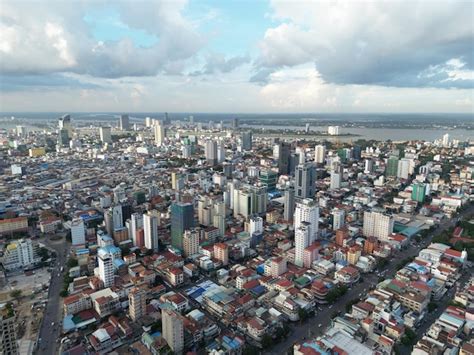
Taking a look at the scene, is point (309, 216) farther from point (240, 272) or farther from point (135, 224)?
point (135, 224)

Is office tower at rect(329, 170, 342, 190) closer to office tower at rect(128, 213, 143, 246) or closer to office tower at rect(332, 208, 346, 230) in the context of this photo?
office tower at rect(332, 208, 346, 230)

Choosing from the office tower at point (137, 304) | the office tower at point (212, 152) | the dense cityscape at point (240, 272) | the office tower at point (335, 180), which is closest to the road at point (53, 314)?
the dense cityscape at point (240, 272)

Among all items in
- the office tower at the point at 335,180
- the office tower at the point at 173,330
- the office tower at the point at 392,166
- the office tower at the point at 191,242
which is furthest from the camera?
the office tower at the point at 392,166

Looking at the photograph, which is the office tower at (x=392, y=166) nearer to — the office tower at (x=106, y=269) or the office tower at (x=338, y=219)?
the office tower at (x=338, y=219)

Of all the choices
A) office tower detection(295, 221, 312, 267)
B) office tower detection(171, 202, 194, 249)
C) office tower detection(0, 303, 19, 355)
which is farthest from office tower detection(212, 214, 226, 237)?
office tower detection(0, 303, 19, 355)

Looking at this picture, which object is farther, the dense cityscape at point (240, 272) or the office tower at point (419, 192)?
the office tower at point (419, 192)

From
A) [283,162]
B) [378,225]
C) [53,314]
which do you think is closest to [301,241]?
[378,225]

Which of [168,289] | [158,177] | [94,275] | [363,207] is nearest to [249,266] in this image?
[168,289]
